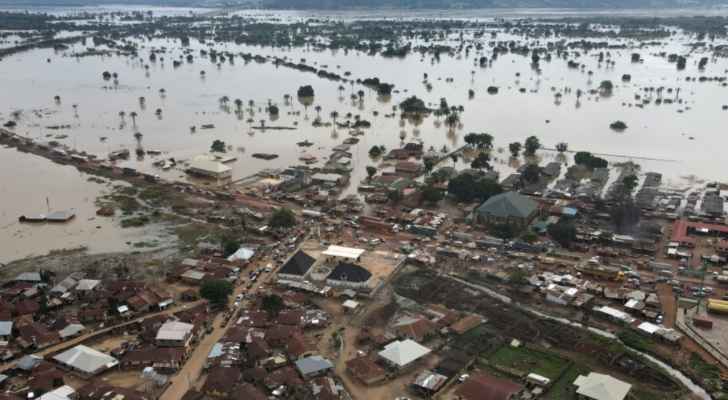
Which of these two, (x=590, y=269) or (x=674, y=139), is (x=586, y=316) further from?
(x=674, y=139)

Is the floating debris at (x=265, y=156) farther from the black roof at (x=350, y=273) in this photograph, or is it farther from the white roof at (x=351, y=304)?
the white roof at (x=351, y=304)

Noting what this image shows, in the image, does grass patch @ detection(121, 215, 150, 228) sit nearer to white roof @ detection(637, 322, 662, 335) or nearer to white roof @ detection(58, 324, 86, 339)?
white roof @ detection(58, 324, 86, 339)

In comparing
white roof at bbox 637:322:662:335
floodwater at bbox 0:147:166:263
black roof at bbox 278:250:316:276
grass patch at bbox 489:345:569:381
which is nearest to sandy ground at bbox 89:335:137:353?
black roof at bbox 278:250:316:276

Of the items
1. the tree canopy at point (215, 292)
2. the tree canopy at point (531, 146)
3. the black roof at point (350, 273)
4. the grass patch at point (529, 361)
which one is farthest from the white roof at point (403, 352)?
the tree canopy at point (531, 146)

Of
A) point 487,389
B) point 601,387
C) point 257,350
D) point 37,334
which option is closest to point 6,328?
point 37,334

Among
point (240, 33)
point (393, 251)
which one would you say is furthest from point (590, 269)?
point (240, 33)

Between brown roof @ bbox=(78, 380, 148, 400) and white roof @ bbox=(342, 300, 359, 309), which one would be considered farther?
white roof @ bbox=(342, 300, 359, 309)
